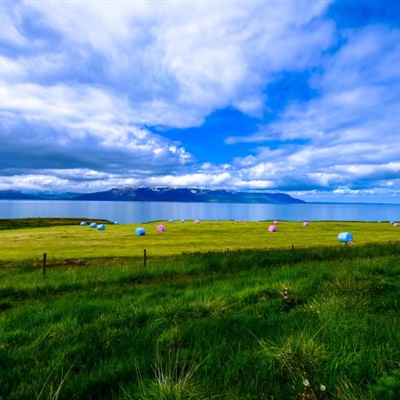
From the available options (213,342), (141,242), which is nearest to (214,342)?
(213,342)

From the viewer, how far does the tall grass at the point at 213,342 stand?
4172 mm

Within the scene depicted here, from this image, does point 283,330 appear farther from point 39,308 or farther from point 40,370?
point 39,308

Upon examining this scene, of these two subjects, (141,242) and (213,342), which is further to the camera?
(141,242)

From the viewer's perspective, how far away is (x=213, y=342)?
18.9 ft

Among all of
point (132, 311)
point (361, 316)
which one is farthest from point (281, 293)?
point (132, 311)

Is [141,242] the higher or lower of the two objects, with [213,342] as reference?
lower

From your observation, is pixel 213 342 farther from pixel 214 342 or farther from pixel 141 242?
pixel 141 242

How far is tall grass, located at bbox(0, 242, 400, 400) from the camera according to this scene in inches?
164

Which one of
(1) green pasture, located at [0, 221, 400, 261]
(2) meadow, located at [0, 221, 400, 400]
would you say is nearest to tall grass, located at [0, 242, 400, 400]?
(2) meadow, located at [0, 221, 400, 400]

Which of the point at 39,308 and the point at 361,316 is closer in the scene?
the point at 361,316

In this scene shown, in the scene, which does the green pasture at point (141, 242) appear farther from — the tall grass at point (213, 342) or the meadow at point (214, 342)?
the tall grass at point (213, 342)

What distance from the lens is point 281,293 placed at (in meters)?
8.89

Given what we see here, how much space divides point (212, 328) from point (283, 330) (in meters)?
1.56

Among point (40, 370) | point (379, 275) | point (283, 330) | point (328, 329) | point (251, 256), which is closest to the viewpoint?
point (40, 370)
